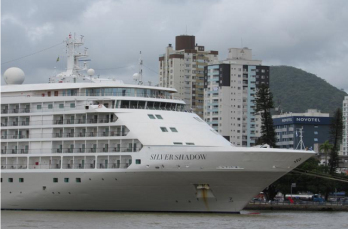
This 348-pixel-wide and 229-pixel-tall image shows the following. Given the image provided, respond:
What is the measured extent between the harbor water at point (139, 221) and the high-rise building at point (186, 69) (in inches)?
3771

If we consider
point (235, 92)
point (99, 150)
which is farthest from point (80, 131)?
point (235, 92)

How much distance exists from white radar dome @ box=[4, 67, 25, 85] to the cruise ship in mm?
1829

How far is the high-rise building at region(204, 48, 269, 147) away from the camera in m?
136

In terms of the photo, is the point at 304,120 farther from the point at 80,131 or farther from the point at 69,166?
the point at 69,166

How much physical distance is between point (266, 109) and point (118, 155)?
37398 millimetres

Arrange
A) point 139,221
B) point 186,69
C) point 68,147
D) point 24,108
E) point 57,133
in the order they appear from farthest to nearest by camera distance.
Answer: point 186,69, point 24,108, point 57,133, point 68,147, point 139,221

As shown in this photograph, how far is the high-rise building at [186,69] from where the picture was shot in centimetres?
14325

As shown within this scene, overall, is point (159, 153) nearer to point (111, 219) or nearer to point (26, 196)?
point (111, 219)

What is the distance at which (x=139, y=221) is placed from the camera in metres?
42.2

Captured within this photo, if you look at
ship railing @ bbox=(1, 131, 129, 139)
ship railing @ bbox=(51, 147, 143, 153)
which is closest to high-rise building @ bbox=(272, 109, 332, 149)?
ship railing @ bbox=(1, 131, 129, 139)

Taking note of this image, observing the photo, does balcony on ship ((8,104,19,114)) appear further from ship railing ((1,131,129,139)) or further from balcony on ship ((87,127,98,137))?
balcony on ship ((87,127,98,137))

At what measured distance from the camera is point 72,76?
2115 inches

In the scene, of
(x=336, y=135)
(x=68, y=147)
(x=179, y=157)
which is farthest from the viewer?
(x=336, y=135)

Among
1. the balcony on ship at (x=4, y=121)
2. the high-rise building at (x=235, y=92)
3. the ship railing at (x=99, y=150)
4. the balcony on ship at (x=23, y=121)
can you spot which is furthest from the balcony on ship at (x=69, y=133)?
the high-rise building at (x=235, y=92)
